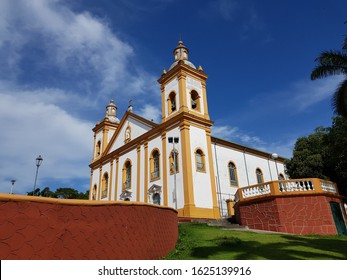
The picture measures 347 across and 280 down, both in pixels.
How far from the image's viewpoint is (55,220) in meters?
4.63

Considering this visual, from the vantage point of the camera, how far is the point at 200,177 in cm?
1736

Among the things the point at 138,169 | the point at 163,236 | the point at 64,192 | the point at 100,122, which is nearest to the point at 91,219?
the point at 163,236

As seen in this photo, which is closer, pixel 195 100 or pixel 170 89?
pixel 195 100

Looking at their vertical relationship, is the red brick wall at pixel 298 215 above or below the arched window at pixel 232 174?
below

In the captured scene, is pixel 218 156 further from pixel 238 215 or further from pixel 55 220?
pixel 55 220

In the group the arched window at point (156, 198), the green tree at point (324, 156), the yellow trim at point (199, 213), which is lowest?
the yellow trim at point (199, 213)

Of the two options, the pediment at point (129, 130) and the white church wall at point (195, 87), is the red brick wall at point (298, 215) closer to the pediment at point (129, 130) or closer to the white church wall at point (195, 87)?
the white church wall at point (195, 87)

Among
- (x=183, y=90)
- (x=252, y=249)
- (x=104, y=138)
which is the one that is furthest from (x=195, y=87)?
(x=252, y=249)

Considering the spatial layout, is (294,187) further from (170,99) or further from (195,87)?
(170,99)

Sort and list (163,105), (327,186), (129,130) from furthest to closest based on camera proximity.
Answer: (129,130), (163,105), (327,186)

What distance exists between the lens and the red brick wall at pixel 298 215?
11680 millimetres

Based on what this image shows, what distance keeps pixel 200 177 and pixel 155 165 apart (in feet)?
13.6

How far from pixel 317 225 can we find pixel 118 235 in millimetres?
9455

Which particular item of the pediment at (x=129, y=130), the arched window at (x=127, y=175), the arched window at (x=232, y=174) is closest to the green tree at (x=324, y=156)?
the arched window at (x=232, y=174)
